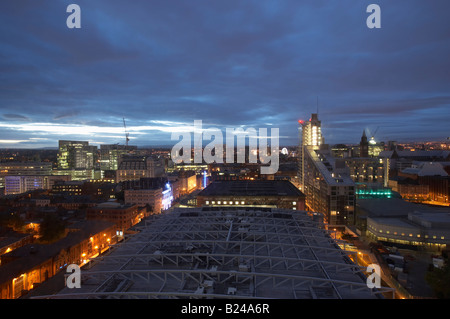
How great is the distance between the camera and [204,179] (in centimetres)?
5016

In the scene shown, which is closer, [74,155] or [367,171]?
[367,171]

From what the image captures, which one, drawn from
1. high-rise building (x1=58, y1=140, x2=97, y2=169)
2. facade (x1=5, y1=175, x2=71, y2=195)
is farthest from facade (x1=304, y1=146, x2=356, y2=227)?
high-rise building (x1=58, y1=140, x2=97, y2=169)

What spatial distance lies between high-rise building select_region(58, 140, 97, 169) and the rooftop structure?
63.1 m

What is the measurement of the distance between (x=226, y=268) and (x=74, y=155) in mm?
71251

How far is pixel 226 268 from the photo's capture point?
247 inches

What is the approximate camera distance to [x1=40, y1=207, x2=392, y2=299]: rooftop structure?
5312 millimetres

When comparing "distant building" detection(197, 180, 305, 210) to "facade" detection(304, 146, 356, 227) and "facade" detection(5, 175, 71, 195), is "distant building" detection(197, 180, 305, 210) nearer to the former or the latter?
"facade" detection(304, 146, 356, 227)

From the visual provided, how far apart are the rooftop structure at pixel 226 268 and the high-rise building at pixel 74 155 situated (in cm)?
6311

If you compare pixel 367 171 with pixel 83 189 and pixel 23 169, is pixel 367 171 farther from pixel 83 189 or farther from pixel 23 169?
pixel 23 169

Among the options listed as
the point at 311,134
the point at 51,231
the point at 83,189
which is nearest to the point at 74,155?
the point at 83,189
